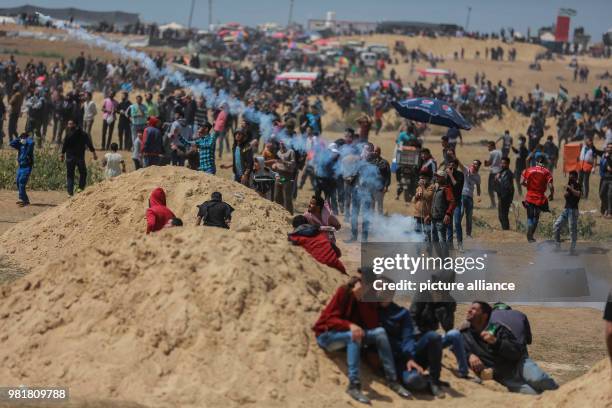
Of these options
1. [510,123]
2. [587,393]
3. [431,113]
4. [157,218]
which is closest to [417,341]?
[587,393]

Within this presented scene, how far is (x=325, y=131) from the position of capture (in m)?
42.1

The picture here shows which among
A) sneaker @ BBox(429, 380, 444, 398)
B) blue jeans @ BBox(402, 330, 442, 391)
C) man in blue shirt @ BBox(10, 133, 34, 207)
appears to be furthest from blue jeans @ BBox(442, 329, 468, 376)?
man in blue shirt @ BBox(10, 133, 34, 207)

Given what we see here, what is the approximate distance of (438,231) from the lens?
17.0 m

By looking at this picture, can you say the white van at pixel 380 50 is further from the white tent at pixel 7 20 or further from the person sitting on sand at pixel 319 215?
the person sitting on sand at pixel 319 215

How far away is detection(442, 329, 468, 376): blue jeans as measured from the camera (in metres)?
10.8

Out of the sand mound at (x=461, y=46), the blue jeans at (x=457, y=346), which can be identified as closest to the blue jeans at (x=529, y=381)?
the blue jeans at (x=457, y=346)

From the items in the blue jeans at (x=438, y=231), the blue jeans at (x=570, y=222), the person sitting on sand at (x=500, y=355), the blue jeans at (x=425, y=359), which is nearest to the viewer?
the blue jeans at (x=425, y=359)

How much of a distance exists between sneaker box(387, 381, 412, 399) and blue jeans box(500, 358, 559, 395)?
1.38 metres

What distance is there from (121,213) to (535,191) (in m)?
7.43

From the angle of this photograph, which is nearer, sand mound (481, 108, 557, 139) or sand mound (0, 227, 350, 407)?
sand mound (0, 227, 350, 407)

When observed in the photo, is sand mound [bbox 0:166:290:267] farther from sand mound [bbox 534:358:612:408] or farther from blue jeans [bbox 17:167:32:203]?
sand mound [bbox 534:358:612:408]

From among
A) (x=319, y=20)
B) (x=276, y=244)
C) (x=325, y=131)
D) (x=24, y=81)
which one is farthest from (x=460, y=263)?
(x=319, y=20)

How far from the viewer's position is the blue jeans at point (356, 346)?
10.0 m

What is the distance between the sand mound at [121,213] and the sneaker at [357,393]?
5081mm
